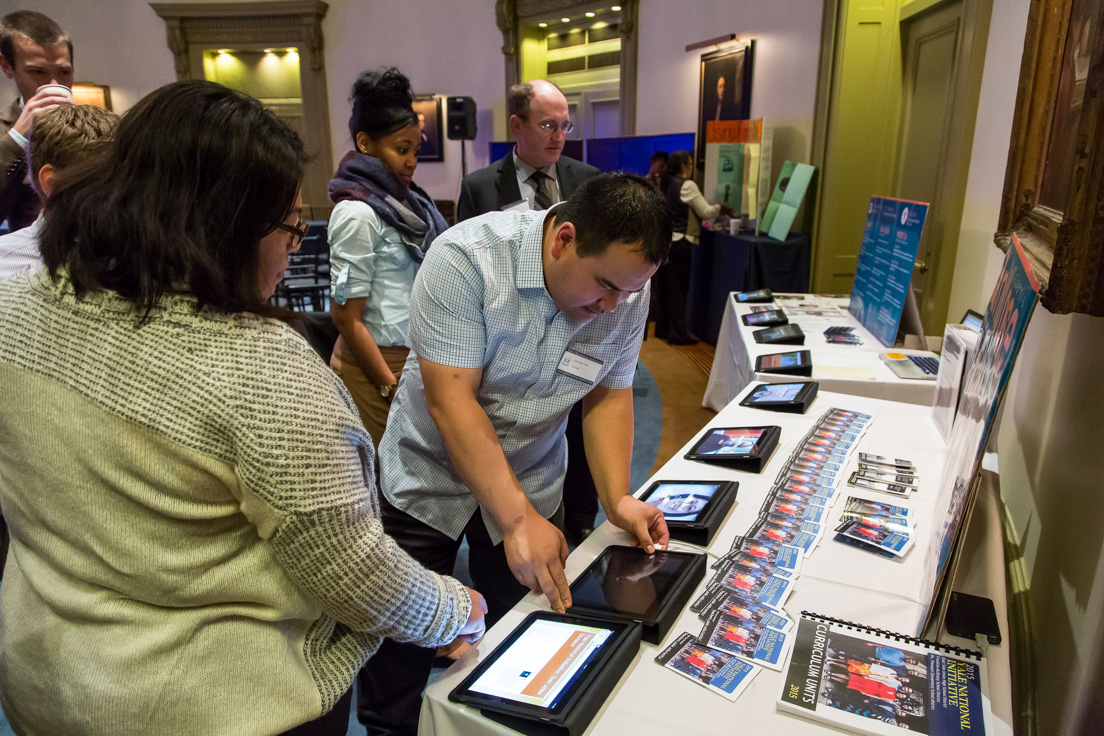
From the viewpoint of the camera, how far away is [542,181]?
2.65m

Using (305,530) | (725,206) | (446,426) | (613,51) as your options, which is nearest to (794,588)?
(446,426)

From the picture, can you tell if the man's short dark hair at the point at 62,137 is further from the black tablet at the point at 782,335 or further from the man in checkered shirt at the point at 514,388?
the black tablet at the point at 782,335

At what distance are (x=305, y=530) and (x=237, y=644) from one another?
0.17 meters

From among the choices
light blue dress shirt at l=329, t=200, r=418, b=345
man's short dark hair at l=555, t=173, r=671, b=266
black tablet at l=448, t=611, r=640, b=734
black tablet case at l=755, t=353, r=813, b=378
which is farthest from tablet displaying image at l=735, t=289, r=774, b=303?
black tablet at l=448, t=611, r=640, b=734

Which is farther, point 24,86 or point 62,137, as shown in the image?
point 24,86

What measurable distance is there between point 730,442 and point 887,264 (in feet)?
4.91

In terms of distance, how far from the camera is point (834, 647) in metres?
0.94

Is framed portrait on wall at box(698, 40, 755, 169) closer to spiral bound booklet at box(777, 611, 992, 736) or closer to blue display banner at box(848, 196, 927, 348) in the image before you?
blue display banner at box(848, 196, 927, 348)

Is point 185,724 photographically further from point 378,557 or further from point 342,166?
point 342,166

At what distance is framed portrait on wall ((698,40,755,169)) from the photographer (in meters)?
5.41

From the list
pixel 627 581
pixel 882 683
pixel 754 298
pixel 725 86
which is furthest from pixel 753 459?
pixel 725 86

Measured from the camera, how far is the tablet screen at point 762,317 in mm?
2859

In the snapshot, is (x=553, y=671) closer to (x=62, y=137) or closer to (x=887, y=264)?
(x=62, y=137)

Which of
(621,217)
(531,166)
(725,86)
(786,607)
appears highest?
(725,86)
